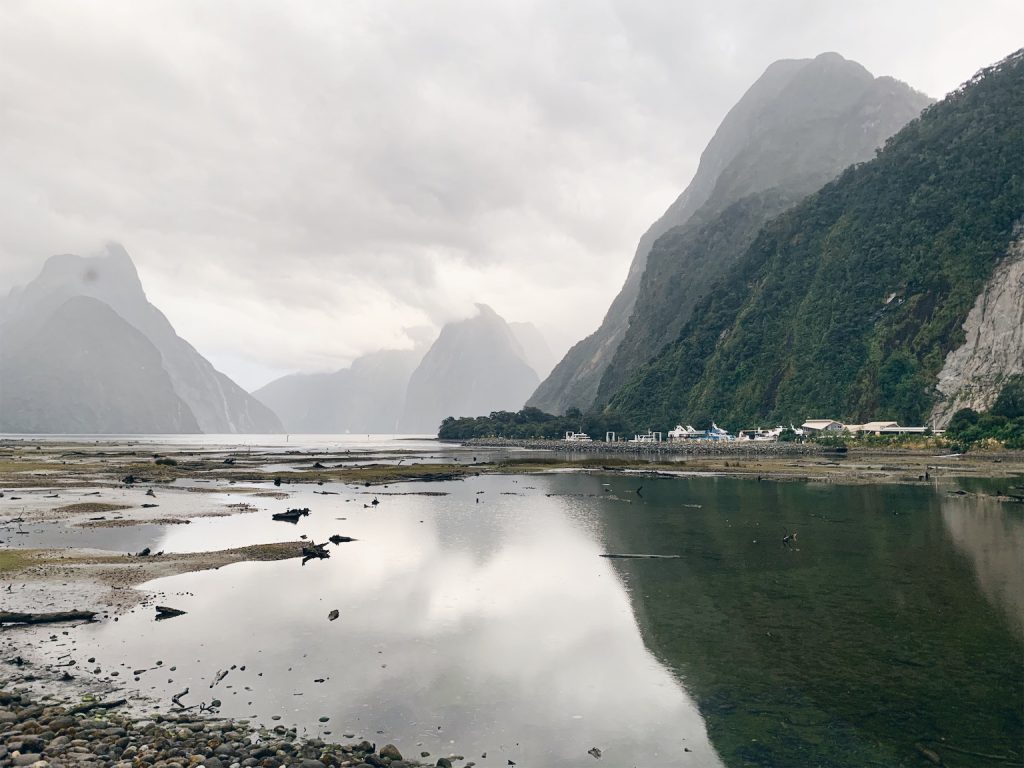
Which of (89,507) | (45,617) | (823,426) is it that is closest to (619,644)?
(45,617)

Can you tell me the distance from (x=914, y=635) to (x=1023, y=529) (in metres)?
27.5

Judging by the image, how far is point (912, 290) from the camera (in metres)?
159

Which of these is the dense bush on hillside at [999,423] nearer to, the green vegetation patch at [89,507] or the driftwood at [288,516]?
the driftwood at [288,516]

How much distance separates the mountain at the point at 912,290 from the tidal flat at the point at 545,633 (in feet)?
361

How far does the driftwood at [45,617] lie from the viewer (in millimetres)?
21250

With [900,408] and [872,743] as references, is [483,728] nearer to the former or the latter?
[872,743]

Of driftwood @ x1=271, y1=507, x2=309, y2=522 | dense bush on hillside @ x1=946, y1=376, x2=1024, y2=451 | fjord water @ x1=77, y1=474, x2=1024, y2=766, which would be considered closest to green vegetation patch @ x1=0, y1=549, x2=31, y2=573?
fjord water @ x1=77, y1=474, x2=1024, y2=766

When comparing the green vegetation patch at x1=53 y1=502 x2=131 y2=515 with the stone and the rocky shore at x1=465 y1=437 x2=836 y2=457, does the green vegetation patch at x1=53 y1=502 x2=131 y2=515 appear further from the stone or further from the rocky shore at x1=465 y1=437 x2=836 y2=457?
the rocky shore at x1=465 y1=437 x2=836 y2=457

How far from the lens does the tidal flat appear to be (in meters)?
14.4

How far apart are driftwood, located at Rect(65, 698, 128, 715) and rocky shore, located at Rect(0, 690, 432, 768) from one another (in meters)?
0.03

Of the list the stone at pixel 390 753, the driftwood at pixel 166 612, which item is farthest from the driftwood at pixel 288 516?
the stone at pixel 390 753

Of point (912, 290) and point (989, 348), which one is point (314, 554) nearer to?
point (989, 348)

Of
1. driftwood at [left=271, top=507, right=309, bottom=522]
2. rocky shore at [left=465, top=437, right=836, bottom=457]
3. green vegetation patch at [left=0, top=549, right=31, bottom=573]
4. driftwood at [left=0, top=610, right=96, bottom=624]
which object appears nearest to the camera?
driftwood at [left=0, top=610, right=96, bottom=624]

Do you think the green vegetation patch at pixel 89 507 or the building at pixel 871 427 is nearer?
the green vegetation patch at pixel 89 507
